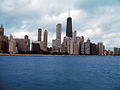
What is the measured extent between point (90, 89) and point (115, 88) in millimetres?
7852

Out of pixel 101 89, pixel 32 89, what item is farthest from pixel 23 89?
pixel 101 89

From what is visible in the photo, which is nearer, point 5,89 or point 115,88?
point 5,89

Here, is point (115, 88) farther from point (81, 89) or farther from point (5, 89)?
point (5, 89)

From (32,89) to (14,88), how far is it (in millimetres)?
4868

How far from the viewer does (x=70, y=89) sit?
33250mm

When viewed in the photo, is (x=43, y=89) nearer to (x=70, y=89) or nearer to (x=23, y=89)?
(x=23, y=89)

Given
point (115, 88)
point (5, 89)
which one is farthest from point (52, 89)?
point (115, 88)

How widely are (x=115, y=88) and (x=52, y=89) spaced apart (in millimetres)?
18004

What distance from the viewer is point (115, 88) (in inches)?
1396

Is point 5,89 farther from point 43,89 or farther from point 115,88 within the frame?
point 115,88

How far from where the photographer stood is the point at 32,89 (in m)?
32.2

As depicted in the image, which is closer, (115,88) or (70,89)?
(70,89)

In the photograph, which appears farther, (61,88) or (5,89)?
(61,88)

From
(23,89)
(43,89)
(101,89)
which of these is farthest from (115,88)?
(23,89)
